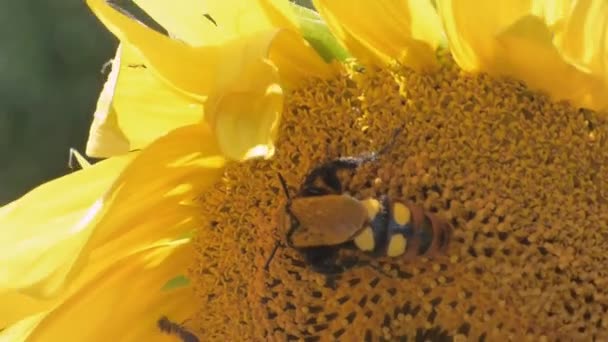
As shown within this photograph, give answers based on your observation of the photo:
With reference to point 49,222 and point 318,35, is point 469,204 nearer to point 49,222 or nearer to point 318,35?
point 318,35

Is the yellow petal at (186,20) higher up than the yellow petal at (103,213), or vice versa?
the yellow petal at (186,20)

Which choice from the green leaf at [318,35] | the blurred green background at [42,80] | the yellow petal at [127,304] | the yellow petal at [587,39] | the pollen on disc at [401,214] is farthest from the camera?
the blurred green background at [42,80]

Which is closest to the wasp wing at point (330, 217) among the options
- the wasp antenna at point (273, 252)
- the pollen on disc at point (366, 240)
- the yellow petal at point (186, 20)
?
the pollen on disc at point (366, 240)

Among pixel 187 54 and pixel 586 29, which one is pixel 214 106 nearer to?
pixel 187 54

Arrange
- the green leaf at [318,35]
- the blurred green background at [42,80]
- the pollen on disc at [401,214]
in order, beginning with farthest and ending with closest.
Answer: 1. the blurred green background at [42,80]
2. the green leaf at [318,35]
3. the pollen on disc at [401,214]

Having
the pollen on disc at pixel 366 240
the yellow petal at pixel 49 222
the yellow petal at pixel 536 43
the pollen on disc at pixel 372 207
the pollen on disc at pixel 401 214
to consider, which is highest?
the yellow petal at pixel 536 43

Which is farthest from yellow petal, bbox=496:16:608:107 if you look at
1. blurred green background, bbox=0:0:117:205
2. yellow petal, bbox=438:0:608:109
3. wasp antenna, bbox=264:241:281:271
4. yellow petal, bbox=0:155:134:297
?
blurred green background, bbox=0:0:117:205

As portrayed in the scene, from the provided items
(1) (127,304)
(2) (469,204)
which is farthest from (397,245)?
(1) (127,304)

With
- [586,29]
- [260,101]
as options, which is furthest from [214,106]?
[586,29]

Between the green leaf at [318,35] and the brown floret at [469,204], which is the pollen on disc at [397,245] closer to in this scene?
the brown floret at [469,204]

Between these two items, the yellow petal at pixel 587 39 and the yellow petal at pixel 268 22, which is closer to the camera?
the yellow petal at pixel 587 39
